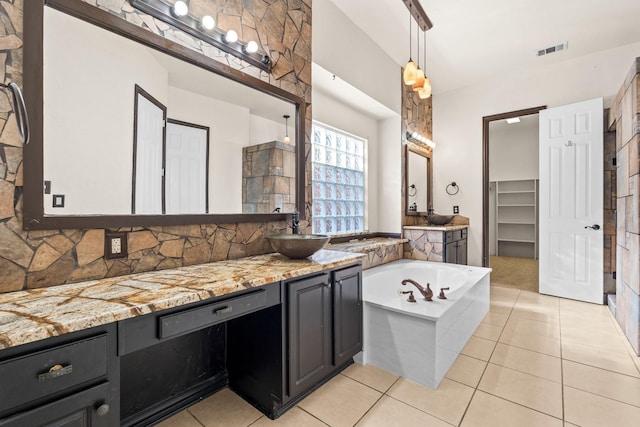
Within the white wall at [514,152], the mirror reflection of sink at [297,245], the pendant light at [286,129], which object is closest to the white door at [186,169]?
the mirror reflection of sink at [297,245]

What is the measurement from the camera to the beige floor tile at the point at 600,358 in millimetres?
2129

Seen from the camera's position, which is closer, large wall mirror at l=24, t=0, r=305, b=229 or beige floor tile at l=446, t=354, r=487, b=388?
large wall mirror at l=24, t=0, r=305, b=229

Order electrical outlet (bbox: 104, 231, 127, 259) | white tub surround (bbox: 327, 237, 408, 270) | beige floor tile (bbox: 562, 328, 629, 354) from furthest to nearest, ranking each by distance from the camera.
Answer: white tub surround (bbox: 327, 237, 408, 270) → beige floor tile (bbox: 562, 328, 629, 354) → electrical outlet (bbox: 104, 231, 127, 259)

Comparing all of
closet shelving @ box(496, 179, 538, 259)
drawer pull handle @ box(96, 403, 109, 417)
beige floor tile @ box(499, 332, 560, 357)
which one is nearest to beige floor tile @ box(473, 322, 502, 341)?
beige floor tile @ box(499, 332, 560, 357)

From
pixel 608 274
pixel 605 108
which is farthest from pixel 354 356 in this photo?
pixel 605 108

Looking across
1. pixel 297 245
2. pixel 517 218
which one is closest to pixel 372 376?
pixel 297 245

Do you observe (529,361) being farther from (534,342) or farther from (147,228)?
(147,228)

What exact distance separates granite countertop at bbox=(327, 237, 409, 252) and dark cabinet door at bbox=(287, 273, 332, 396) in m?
1.21

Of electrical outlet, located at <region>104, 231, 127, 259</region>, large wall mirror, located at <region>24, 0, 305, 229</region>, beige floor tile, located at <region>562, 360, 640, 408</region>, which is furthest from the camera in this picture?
beige floor tile, located at <region>562, 360, 640, 408</region>

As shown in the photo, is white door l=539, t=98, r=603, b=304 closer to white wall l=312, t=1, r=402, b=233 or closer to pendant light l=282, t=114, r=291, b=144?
white wall l=312, t=1, r=402, b=233

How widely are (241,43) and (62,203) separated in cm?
148

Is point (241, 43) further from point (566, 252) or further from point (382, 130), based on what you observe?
point (566, 252)

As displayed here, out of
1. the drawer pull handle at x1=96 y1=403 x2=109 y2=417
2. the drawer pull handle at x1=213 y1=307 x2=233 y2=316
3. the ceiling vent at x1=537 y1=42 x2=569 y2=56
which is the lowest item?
the drawer pull handle at x1=96 y1=403 x2=109 y2=417

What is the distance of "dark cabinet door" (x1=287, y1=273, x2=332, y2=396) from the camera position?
5.50ft
